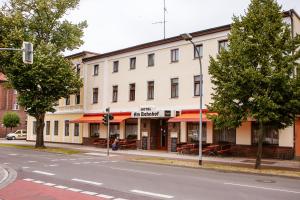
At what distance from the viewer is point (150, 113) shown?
34.2 metres

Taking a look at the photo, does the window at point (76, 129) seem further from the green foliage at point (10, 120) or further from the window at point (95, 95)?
the green foliage at point (10, 120)

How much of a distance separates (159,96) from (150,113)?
1.87 m

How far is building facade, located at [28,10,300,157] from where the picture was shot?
29094 millimetres

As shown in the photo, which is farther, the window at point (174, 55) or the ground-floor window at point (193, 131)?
the window at point (174, 55)

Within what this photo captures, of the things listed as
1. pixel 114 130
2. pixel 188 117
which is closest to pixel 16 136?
pixel 114 130

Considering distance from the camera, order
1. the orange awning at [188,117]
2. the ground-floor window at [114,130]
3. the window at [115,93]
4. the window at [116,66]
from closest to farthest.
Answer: the orange awning at [188,117] → the ground-floor window at [114,130] → the window at [115,93] → the window at [116,66]

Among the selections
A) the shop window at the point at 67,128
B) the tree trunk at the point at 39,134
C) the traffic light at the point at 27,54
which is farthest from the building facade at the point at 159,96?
the traffic light at the point at 27,54

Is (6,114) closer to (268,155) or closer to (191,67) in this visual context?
(191,67)

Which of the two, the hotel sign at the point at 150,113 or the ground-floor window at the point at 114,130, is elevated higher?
the hotel sign at the point at 150,113

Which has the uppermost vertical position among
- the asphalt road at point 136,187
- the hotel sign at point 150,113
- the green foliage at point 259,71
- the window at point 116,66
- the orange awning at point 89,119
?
the window at point 116,66

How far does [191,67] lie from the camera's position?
106ft

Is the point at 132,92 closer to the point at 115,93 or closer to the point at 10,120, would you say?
the point at 115,93

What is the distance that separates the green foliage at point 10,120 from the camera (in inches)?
2650

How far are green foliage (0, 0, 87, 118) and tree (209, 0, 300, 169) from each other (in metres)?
18.3
